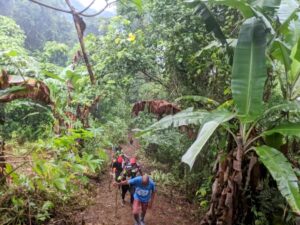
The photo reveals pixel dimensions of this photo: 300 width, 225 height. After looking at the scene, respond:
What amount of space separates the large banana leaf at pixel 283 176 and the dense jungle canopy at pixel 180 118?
1 centimetres

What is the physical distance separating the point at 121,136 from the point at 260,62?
11.3 meters

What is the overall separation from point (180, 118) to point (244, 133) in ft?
2.69

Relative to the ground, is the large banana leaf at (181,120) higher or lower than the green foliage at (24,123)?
higher

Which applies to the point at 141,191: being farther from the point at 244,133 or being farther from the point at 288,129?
the point at 288,129

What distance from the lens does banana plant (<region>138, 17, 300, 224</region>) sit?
10.8 feet

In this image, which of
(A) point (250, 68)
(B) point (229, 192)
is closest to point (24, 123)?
(B) point (229, 192)

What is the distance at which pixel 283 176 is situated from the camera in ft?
10.8

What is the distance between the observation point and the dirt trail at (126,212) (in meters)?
6.13

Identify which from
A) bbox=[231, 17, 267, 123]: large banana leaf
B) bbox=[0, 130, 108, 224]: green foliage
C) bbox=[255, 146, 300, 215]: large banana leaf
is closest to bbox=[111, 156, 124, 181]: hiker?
bbox=[0, 130, 108, 224]: green foliage

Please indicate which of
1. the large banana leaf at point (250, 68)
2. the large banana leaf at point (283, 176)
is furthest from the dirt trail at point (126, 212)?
the large banana leaf at point (250, 68)

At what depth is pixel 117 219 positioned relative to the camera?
6.26 m

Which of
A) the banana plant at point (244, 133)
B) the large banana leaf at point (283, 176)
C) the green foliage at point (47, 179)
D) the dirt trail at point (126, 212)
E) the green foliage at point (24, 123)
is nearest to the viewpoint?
the large banana leaf at point (283, 176)

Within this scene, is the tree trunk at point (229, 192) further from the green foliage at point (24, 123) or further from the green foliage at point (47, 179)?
the green foliage at point (24, 123)

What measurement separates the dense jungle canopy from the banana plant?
12mm
